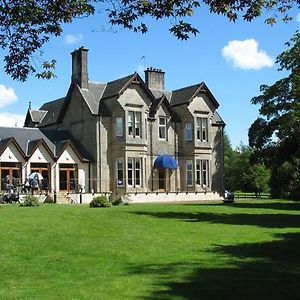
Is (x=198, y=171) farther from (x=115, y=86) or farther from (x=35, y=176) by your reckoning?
(x=35, y=176)

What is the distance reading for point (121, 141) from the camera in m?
50.0

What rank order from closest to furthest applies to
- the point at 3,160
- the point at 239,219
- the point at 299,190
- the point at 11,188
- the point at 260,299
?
the point at 260,299 < the point at 239,219 < the point at 11,188 < the point at 3,160 < the point at 299,190

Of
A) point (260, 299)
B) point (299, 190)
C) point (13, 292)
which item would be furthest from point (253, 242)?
point (299, 190)

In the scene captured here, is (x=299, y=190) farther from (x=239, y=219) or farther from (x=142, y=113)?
(x=239, y=219)

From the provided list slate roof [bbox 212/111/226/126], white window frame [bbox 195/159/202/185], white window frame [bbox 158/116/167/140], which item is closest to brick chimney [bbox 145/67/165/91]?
white window frame [bbox 158/116/167/140]

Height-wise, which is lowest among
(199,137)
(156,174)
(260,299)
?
(260,299)

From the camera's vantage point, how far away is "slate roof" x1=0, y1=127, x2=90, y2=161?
47.8 metres

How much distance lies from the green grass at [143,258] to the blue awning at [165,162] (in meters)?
26.5

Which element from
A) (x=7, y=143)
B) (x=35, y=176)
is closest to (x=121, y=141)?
(x=35, y=176)

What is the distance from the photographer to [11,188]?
138 ft

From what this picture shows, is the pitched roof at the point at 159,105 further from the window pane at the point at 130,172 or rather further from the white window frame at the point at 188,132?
the window pane at the point at 130,172

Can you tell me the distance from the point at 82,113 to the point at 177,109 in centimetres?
980

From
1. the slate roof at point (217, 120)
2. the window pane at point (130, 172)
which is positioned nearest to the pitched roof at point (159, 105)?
the window pane at point (130, 172)

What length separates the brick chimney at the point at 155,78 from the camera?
2239 inches
